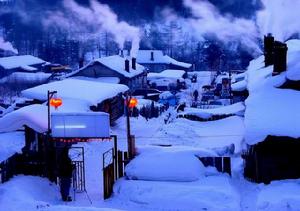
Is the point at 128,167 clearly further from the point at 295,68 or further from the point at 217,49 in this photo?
the point at 217,49

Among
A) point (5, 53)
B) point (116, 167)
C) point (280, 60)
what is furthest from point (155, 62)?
point (116, 167)

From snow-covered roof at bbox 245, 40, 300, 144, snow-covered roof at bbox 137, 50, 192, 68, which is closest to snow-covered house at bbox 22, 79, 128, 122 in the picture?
snow-covered roof at bbox 245, 40, 300, 144

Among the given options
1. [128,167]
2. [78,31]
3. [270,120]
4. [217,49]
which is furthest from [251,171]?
[78,31]

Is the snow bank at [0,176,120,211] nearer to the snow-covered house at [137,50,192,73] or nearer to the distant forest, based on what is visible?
the snow-covered house at [137,50,192,73]

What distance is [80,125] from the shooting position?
49.0 ft

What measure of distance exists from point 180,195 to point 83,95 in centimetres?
1475

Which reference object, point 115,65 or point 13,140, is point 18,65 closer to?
point 115,65

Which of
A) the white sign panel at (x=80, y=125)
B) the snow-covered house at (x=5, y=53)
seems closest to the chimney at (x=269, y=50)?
the white sign panel at (x=80, y=125)

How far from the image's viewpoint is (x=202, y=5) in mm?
93562

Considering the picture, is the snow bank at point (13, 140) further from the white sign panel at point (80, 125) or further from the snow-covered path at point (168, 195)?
the white sign panel at point (80, 125)

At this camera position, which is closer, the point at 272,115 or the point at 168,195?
the point at 168,195

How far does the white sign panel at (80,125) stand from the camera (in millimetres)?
14828

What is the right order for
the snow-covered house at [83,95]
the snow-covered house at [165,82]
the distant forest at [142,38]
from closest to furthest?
the snow-covered house at [83,95]
the snow-covered house at [165,82]
the distant forest at [142,38]

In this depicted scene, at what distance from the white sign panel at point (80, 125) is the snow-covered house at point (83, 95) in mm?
10180
